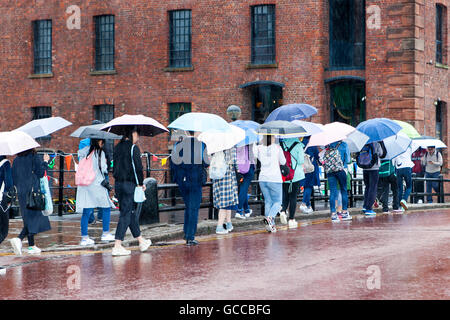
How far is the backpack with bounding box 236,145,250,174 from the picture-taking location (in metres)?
15.3

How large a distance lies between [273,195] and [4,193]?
5489 millimetres

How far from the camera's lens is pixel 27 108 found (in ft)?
109

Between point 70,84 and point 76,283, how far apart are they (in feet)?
79.4

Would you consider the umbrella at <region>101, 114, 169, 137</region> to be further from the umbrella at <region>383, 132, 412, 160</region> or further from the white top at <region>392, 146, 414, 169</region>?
the white top at <region>392, 146, 414, 169</region>

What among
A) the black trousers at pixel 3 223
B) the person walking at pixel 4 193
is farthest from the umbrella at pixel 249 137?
the black trousers at pixel 3 223

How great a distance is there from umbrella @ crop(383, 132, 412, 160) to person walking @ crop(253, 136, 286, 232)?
402cm

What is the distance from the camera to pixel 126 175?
11234 mm

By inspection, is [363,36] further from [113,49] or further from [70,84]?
[70,84]

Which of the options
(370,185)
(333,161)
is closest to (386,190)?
(370,185)

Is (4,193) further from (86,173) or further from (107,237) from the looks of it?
(107,237)

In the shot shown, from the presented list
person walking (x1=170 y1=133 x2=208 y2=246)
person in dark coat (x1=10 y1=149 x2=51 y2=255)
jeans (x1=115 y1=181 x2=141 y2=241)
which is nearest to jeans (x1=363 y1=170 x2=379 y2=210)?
person walking (x1=170 y1=133 x2=208 y2=246)

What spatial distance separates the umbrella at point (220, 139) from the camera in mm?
12945

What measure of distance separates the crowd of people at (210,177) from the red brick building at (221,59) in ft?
29.5
